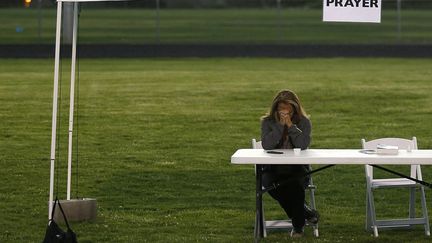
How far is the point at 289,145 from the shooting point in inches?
408

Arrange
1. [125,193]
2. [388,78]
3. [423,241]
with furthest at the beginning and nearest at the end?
[388,78]
[125,193]
[423,241]

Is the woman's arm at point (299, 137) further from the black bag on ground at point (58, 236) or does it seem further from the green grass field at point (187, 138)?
the black bag on ground at point (58, 236)

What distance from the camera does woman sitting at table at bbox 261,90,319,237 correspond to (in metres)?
10.3

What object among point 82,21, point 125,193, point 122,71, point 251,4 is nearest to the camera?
point 125,193

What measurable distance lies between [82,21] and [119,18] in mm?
1317

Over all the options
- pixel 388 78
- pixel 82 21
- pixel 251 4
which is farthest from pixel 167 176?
pixel 251 4

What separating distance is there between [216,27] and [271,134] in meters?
27.0

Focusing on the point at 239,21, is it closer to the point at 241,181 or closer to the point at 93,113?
the point at 93,113

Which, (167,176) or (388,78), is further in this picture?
(388,78)

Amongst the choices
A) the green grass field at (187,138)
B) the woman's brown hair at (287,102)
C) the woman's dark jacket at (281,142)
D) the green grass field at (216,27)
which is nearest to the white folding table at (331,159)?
the woman's dark jacket at (281,142)

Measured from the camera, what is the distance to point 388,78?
22.6 m

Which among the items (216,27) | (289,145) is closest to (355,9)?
(289,145)

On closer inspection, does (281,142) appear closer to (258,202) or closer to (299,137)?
(299,137)

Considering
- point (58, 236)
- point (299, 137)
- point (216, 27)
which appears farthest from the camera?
point (216, 27)
